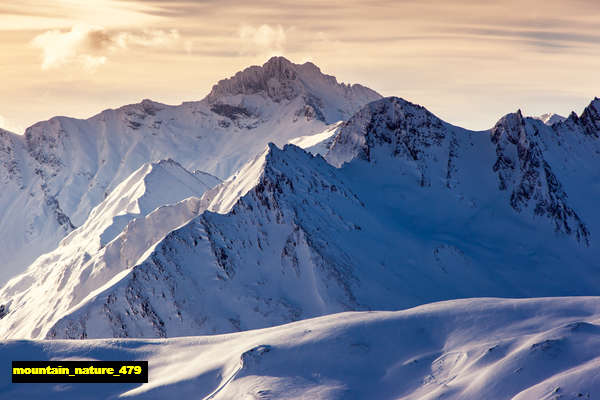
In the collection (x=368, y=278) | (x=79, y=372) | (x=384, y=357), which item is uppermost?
(x=368, y=278)

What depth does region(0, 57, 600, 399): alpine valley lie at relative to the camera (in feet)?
197

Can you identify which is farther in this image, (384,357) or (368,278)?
(368,278)

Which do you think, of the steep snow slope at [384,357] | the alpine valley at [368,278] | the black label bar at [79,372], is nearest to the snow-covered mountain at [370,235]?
the alpine valley at [368,278]

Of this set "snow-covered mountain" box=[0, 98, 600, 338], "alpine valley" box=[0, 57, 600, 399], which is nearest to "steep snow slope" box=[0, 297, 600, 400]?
"alpine valley" box=[0, 57, 600, 399]

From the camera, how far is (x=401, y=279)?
128 m

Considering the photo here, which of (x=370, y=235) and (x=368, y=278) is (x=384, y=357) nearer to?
(x=368, y=278)

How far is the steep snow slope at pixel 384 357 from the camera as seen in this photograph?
5500 centimetres

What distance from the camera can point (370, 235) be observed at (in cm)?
13375

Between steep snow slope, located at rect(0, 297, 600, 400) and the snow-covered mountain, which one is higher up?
the snow-covered mountain

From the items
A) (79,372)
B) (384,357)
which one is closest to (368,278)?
(384,357)

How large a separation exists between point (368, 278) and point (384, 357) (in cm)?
6171

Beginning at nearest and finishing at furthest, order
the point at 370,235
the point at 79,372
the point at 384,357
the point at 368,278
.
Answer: the point at 384,357 → the point at 79,372 → the point at 368,278 → the point at 370,235

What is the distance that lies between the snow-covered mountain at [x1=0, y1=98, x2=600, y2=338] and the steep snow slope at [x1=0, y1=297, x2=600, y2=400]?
42.5 m

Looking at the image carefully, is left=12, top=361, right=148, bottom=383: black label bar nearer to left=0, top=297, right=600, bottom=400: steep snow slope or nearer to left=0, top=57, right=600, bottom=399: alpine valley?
left=0, top=297, right=600, bottom=400: steep snow slope
